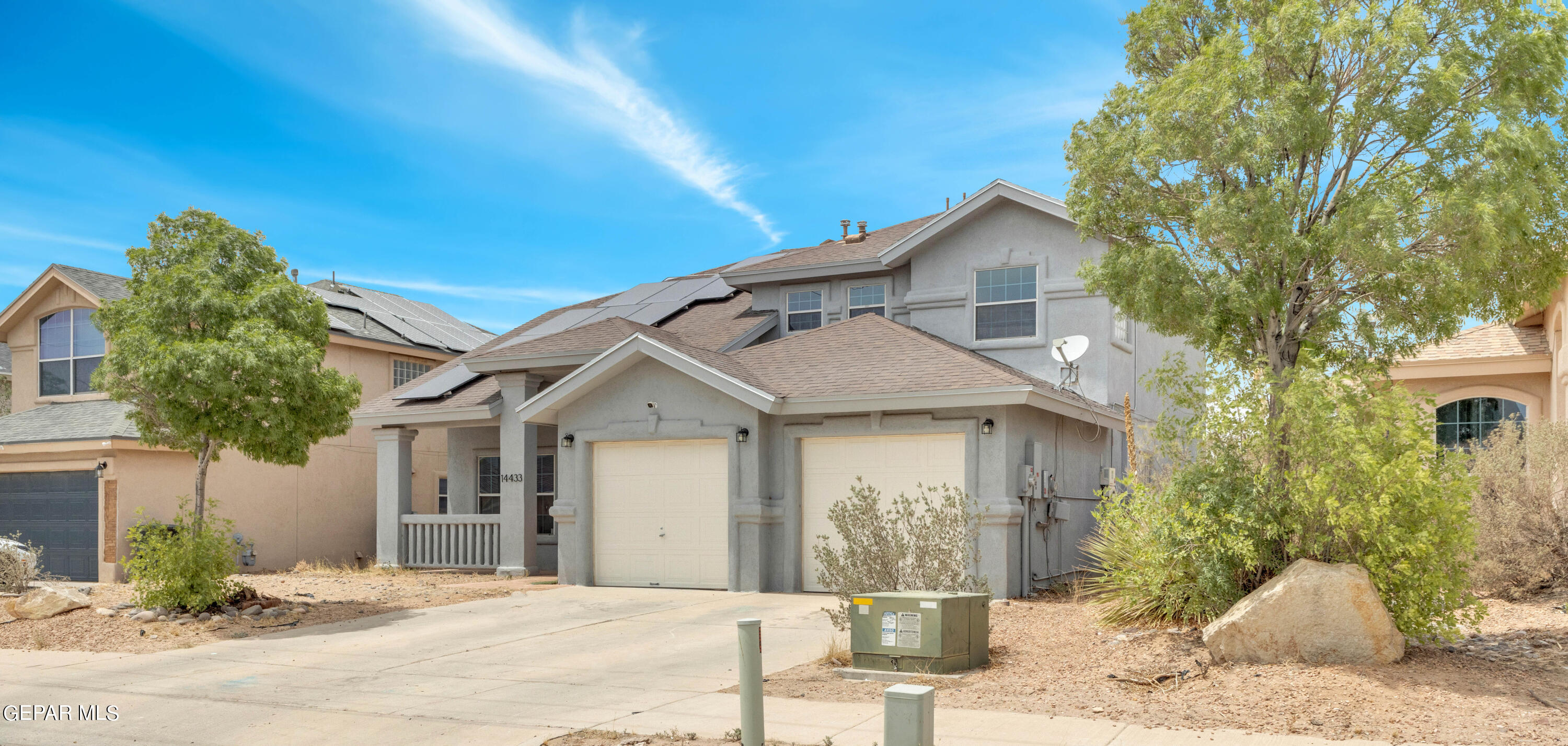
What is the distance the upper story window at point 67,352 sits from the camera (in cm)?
2427

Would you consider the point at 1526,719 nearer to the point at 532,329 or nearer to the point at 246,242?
Answer: the point at 246,242

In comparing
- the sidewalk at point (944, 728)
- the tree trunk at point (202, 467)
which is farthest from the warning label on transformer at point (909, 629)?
the tree trunk at point (202, 467)

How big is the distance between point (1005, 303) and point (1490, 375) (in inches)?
391

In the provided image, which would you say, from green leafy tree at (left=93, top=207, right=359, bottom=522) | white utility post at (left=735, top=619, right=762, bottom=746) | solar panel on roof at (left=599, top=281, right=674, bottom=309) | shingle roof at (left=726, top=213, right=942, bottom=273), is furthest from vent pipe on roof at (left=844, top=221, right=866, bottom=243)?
white utility post at (left=735, top=619, right=762, bottom=746)

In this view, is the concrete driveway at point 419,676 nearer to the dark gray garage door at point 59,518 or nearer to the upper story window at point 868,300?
the upper story window at point 868,300

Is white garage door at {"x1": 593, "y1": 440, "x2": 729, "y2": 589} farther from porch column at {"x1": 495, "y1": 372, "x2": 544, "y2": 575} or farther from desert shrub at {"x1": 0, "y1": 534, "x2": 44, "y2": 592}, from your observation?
desert shrub at {"x1": 0, "y1": 534, "x2": 44, "y2": 592}

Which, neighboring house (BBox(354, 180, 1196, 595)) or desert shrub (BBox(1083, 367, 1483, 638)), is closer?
desert shrub (BBox(1083, 367, 1483, 638))

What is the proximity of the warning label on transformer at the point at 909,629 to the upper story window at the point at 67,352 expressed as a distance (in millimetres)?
21250

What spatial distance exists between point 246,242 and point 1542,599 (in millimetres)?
16200

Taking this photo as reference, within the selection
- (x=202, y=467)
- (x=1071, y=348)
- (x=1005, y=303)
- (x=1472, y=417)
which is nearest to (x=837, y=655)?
(x=1071, y=348)

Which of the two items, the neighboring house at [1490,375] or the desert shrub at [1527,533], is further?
the neighboring house at [1490,375]

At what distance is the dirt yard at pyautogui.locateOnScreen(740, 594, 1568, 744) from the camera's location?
24.4 ft

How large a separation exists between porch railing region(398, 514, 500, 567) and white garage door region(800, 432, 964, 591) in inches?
258

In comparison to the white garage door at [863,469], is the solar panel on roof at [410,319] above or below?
above
